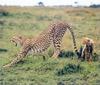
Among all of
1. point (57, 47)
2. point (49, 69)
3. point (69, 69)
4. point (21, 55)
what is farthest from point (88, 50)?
point (21, 55)

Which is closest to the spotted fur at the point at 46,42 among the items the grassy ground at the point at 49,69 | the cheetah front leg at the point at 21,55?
the cheetah front leg at the point at 21,55

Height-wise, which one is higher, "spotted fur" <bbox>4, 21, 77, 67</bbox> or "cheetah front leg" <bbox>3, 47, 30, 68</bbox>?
"spotted fur" <bbox>4, 21, 77, 67</bbox>

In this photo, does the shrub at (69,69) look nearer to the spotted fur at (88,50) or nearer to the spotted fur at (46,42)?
the spotted fur at (88,50)

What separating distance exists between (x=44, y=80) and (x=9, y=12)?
11.9 m

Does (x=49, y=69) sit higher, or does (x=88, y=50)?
(x=88, y=50)

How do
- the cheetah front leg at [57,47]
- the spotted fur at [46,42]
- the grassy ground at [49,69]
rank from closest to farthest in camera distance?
the grassy ground at [49,69] < the spotted fur at [46,42] < the cheetah front leg at [57,47]

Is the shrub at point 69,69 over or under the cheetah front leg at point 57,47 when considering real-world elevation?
under

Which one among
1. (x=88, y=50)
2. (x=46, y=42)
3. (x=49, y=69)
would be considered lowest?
(x=49, y=69)

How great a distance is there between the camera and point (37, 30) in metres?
17.9

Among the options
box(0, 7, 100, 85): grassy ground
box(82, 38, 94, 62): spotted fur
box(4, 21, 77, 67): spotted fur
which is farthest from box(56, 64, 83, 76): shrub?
box(4, 21, 77, 67): spotted fur

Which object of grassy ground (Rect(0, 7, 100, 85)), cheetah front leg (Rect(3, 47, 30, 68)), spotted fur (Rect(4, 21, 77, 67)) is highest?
spotted fur (Rect(4, 21, 77, 67))

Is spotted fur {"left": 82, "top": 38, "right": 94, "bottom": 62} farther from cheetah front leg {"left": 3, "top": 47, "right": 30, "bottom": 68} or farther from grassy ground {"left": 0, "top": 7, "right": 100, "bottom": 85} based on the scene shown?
cheetah front leg {"left": 3, "top": 47, "right": 30, "bottom": 68}

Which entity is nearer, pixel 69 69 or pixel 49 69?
pixel 69 69

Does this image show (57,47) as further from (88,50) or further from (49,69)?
(49,69)
